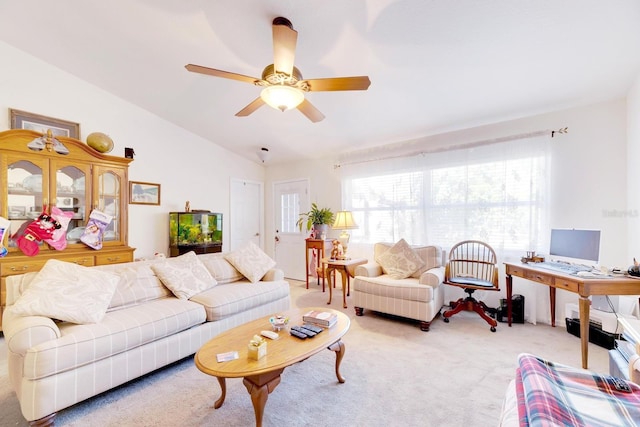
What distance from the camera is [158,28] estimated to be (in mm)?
2443

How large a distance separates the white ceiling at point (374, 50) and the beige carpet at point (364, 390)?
7.89 ft

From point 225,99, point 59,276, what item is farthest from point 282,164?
point 59,276

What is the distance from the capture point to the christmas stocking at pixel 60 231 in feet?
9.59

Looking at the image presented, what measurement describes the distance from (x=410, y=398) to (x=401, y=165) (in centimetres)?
296

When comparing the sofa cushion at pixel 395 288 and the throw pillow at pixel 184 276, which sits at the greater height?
the throw pillow at pixel 184 276

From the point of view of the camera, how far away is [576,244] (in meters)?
2.62

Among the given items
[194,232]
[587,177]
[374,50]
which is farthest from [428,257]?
[194,232]

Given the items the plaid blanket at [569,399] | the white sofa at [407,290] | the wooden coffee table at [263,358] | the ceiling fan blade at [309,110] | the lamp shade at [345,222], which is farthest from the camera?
the lamp shade at [345,222]

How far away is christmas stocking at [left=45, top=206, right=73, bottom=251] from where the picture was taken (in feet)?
9.59

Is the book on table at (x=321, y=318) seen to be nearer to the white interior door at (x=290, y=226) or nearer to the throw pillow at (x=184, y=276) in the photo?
the throw pillow at (x=184, y=276)

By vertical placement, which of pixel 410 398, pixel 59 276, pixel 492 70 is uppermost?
pixel 492 70

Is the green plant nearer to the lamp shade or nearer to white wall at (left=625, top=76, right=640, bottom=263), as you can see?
the lamp shade

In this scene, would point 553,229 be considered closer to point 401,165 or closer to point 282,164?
point 401,165

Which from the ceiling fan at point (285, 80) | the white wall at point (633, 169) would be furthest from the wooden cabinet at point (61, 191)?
the white wall at point (633, 169)
